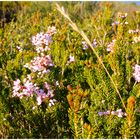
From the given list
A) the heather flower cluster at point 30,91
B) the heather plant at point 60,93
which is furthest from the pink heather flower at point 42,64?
the heather flower cluster at point 30,91

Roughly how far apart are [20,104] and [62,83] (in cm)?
34

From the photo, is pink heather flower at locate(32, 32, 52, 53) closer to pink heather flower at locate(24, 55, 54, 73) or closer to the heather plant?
the heather plant

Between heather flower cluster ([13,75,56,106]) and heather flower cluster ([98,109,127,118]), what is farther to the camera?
heather flower cluster ([13,75,56,106])

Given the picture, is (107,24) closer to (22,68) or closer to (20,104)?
(22,68)

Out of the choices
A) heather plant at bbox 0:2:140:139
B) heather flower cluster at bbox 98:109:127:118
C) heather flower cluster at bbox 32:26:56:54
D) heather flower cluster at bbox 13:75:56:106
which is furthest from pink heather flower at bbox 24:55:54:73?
heather flower cluster at bbox 98:109:127:118

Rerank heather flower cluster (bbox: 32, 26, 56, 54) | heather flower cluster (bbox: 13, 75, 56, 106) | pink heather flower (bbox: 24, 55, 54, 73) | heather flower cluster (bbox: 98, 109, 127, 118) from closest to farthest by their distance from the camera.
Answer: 1. heather flower cluster (bbox: 98, 109, 127, 118)
2. heather flower cluster (bbox: 13, 75, 56, 106)
3. pink heather flower (bbox: 24, 55, 54, 73)
4. heather flower cluster (bbox: 32, 26, 56, 54)

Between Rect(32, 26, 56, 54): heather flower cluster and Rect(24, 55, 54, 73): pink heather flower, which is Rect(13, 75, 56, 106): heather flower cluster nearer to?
Rect(24, 55, 54, 73): pink heather flower

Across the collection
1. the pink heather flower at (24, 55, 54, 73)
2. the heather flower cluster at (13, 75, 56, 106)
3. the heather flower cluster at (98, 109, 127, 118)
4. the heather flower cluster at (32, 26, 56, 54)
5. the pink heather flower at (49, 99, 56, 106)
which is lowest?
the heather flower cluster at (98, 109, 127, 118)

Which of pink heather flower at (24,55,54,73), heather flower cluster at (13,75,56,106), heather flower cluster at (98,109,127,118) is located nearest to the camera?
heather flower cluster at (98,109,127,118)

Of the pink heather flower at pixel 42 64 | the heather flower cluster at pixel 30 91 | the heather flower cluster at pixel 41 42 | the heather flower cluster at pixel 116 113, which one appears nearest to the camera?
the heather flower cluster at pixel 116 113

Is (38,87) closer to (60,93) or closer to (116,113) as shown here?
(60,93)

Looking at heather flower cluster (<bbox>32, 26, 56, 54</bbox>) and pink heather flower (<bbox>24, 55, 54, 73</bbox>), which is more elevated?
heather flower cluster (<bbox>32, 26, 56, 54</bbox>)

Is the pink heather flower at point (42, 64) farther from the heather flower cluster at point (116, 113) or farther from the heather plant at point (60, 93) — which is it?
the heather flower cluster at point (116, 113)

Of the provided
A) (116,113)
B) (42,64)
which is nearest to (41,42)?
(42,64)
